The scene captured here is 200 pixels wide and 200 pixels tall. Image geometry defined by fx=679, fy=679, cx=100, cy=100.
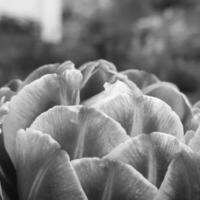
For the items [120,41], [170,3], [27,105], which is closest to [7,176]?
[27,105]

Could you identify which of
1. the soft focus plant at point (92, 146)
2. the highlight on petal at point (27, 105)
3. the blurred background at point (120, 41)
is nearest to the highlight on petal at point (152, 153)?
the soft focus plant at point (92, 146)

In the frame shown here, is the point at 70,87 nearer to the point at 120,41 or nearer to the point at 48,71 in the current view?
the point at 48,71

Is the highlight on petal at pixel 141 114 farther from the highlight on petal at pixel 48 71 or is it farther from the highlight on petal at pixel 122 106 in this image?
the highlight on petal at pixel 48 71

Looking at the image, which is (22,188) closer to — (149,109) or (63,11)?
(149,109)

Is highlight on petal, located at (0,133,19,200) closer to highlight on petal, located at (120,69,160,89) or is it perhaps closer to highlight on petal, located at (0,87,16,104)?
highlight on petal, located at (0,87,16,104)

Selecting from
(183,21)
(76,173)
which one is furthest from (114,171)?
(183,21)
